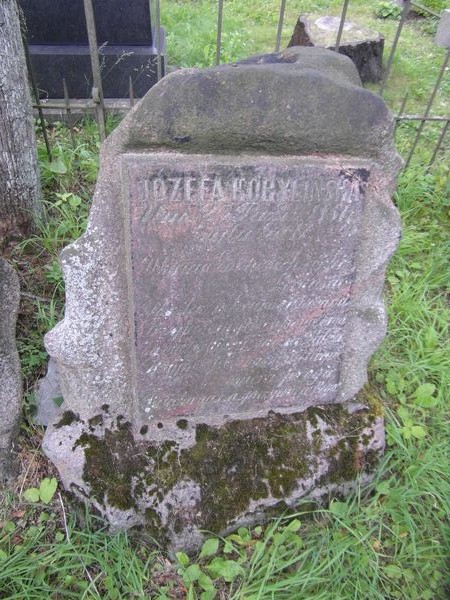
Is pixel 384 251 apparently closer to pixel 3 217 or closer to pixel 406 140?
pixel 3 217

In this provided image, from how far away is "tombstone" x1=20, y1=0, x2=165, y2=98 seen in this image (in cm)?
412

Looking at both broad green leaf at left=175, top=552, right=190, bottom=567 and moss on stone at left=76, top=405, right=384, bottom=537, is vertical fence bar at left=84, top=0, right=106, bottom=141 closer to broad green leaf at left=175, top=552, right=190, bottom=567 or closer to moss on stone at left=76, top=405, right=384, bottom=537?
moss on stone at left=76, top=405, right=384, bottom=537

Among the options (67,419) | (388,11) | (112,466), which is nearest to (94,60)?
(67,419)

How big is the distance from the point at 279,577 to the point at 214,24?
571 centimetres

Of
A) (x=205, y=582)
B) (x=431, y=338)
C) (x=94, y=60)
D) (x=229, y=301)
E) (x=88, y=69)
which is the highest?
(x=94, y=60)

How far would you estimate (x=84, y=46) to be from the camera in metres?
4.25

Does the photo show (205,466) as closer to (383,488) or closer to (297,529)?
(297,529)

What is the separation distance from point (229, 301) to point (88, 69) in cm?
311

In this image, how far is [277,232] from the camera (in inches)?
69.5

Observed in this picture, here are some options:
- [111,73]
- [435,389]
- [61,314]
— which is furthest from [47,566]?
[111,73]

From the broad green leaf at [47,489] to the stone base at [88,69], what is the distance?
314cm

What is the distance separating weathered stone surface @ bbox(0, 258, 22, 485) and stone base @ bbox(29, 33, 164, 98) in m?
2.68

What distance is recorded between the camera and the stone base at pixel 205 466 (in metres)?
1.91

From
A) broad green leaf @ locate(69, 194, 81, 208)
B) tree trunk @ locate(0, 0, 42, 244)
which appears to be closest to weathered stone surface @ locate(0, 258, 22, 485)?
tree trunk @ locate(0, 0, 42, 244)
